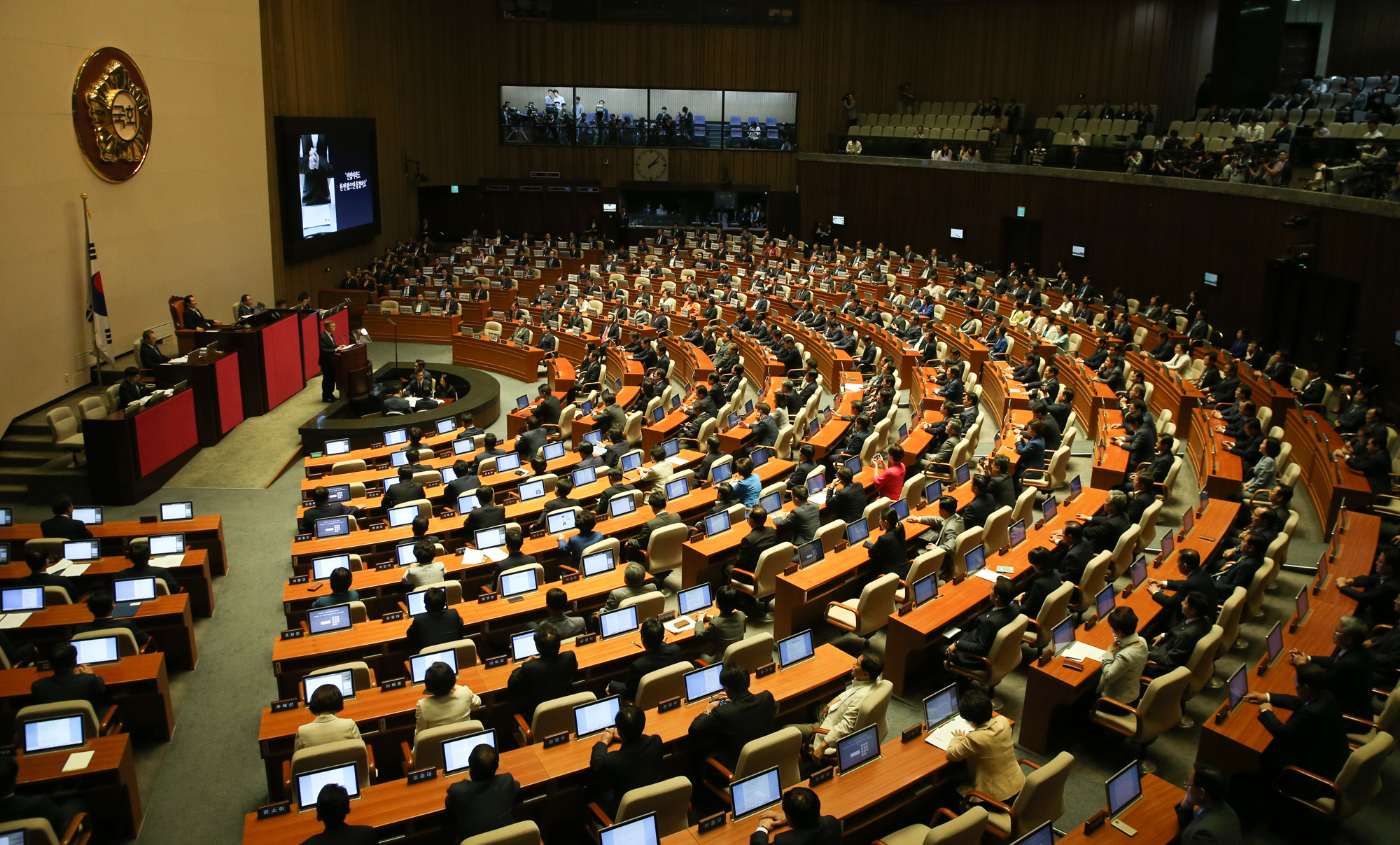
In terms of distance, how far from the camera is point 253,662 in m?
8.06

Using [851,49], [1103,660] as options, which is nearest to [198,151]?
[1103,660]

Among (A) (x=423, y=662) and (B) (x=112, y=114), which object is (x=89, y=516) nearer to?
(A) (x=423, y=662)

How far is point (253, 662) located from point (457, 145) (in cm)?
2614

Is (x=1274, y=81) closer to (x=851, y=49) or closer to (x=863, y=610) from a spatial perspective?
(x=851, y=49)

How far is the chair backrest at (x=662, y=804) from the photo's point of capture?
15.8 ft

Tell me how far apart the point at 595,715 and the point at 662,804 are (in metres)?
0.94

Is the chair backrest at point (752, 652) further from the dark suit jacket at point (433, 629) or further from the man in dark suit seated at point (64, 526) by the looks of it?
the man in dark suit seated at point (64, 526)

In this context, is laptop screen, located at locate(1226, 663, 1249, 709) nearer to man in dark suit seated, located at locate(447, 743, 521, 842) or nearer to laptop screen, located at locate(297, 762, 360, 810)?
man in dark suit seated, located at locate(447, 743, 521, 842)

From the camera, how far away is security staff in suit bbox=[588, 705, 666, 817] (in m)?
5.23

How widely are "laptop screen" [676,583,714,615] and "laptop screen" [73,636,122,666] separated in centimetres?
407

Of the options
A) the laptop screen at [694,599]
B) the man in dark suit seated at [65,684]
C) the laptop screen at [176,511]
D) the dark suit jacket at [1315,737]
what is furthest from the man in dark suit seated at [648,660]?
the laptop screen at [176,511]

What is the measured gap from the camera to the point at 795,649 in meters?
6.52

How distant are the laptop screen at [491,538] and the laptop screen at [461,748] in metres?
3.36

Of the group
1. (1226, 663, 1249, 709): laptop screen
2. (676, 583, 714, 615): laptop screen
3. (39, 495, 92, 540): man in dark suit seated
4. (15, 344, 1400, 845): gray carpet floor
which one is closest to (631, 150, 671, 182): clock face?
(15, 344, 1400, 845): gray carpet floor
